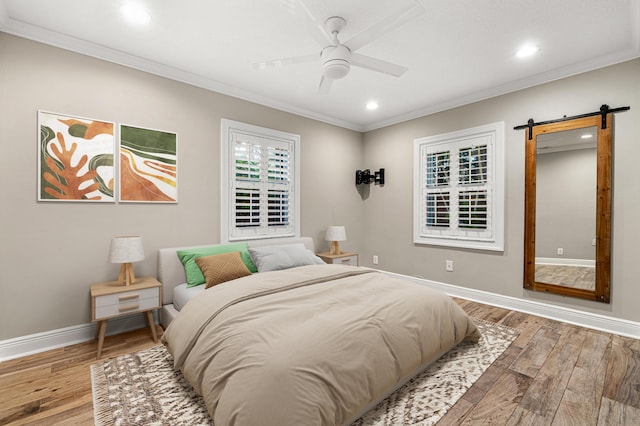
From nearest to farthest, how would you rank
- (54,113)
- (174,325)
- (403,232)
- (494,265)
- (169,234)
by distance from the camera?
(174,325) → (54,113) → (169,234) → (494,265) → (403,232)

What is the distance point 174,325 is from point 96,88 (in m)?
2.34

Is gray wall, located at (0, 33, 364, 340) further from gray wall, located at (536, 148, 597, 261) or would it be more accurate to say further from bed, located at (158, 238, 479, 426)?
gray wall, located at (536, 148, 597, 261)

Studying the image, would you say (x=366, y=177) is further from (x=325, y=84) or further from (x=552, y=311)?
(x=552, y=311)

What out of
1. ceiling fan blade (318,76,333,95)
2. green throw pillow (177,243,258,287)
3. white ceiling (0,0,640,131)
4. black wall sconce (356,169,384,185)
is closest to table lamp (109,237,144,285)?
green throw pillow (177,243,258,287)

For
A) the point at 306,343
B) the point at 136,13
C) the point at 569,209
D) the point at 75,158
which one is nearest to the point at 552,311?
the point at 569,209

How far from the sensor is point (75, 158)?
8.64 ft

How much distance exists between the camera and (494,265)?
3.72 m

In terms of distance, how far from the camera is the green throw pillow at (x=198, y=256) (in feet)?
9.59

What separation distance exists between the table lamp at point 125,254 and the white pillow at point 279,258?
1129 millimetres

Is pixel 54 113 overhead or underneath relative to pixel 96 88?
underneath

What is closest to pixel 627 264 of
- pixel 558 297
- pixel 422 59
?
pixel 558 297

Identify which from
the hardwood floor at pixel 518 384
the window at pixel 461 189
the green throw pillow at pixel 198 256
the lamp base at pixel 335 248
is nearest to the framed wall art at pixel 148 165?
the green throw pillow at pixel 198 256

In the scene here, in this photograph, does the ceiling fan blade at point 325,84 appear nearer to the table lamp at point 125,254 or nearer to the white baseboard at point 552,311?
the table lamp at point 125,254

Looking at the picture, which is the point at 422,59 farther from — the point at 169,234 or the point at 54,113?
the point at 54,113
